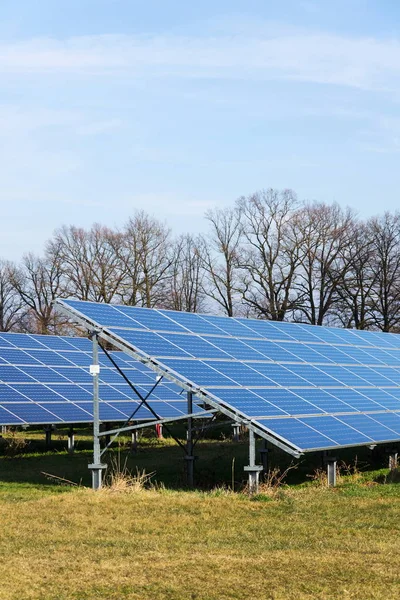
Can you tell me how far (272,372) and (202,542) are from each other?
987cm

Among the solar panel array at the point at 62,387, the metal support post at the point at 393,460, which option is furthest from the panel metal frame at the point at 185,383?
the solar panel array at the point at 62,387

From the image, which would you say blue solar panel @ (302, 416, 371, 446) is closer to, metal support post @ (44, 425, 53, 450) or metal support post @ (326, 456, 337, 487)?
metal support post @ (326, 456, 337, 487)

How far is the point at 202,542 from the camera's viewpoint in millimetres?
13227

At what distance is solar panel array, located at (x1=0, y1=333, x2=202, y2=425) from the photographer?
28.4 metres

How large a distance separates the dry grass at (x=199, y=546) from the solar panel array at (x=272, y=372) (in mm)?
2029

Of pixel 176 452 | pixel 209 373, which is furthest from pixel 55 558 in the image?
pixel 176 452

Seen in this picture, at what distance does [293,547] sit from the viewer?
41.5 ft

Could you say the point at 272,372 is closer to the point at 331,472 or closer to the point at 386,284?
the point at 331,472

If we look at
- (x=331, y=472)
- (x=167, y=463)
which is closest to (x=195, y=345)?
(x=331, y=472)

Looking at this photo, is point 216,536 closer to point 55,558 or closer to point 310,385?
point 55,558

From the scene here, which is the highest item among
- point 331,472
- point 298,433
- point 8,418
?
point 8,418

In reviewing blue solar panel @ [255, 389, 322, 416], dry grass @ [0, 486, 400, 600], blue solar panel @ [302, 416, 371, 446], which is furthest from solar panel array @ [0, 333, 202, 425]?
dry grass @ [0, 486, 400, 600]

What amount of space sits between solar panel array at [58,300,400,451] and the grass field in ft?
4.61

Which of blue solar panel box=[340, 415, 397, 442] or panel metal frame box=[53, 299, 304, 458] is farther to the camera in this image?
blue solar panel box=[340, 415, 397, 442]
